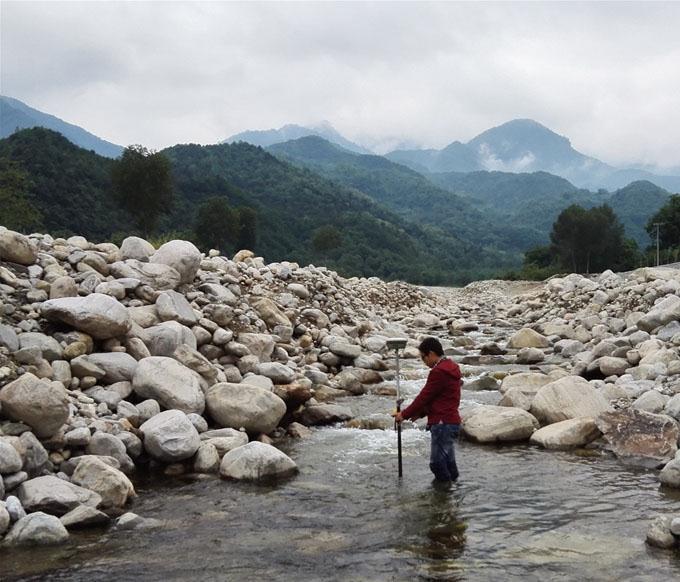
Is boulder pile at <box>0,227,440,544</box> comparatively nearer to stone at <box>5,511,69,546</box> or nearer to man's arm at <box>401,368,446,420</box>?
stone at <box>5,511,69,546</box>

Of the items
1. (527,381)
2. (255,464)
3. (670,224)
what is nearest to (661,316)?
(527,381)

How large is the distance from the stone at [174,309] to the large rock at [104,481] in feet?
17.6

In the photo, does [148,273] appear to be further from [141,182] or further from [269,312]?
[141,182]

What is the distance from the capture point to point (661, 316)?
56.7ft

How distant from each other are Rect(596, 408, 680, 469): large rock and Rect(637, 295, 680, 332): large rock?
26.5 feet

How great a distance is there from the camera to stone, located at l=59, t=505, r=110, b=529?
6.75m

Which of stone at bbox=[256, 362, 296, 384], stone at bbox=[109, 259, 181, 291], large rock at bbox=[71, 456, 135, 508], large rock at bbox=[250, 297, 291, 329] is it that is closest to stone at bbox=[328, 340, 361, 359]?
large rock at bbox=[250, 297, 291, 329]

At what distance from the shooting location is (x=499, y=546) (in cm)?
634

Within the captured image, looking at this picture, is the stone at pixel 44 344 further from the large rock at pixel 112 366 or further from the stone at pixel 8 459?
the stone at pixel 8 459

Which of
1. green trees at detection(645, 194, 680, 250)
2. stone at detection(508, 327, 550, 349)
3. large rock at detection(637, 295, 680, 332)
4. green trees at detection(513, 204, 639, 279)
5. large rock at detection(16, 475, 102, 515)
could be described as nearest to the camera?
large rock at detection(16, 475, 102, 515)

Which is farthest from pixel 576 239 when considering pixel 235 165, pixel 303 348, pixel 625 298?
pixel 235 165

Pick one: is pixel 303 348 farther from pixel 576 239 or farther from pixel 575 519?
pixel 576 239

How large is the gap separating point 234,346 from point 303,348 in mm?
3538

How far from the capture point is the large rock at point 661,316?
1716cm
